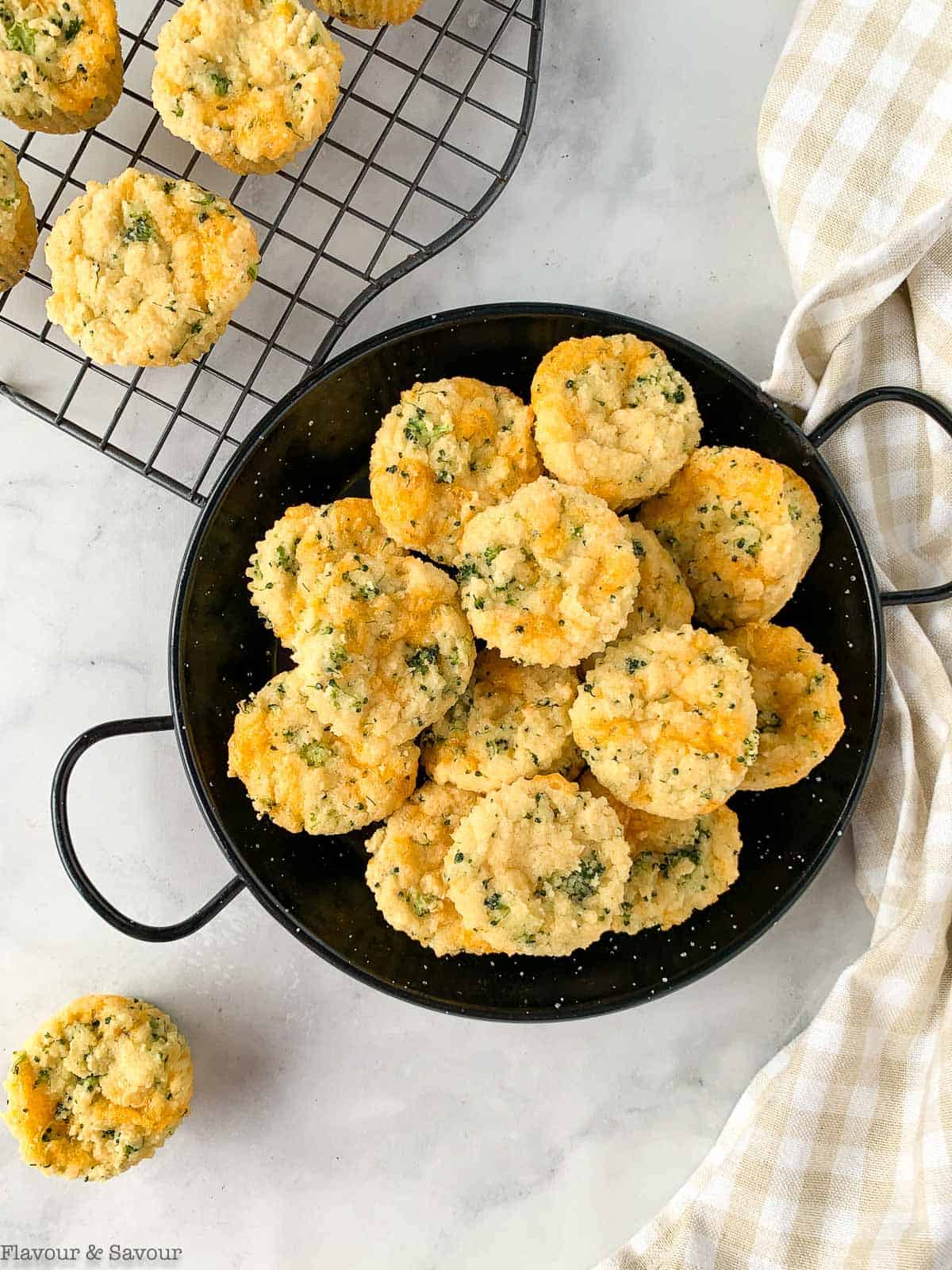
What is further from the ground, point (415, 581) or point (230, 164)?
point (230, 164)

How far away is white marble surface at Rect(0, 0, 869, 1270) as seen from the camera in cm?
274

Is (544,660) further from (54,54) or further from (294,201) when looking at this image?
(54,54)

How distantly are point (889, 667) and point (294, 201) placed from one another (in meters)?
1.82

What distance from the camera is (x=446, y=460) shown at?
2.28m

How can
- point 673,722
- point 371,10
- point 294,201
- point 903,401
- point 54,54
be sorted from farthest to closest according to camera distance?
point 294,201, point 903,401, point 371,10, point 54,54, point 673,722

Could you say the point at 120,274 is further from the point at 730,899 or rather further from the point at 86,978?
the point at 730,899

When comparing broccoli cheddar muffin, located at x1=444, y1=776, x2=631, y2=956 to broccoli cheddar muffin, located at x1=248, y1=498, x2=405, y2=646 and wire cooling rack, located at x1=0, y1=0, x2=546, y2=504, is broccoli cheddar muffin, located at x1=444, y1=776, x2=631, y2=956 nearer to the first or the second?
broccoli cheddar muffin, located at x1=248, y1=498, x2=405, y2=646

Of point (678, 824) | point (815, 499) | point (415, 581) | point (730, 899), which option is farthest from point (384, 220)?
point (730, 899)

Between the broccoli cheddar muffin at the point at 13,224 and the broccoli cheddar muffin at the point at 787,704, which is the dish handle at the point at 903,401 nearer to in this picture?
the broccoli cheddar muffin at the point at 787,704

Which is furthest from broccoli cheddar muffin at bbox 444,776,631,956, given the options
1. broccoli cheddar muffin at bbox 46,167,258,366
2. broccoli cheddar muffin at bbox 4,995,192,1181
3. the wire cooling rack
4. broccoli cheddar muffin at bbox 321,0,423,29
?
broccoli cheddar muffin at bbox 321,0,423,29

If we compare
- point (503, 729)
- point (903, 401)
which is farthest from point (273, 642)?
point (903, 401)

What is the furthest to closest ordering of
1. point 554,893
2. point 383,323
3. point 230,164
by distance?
point 383,323 → point 230,164 → point 554,893

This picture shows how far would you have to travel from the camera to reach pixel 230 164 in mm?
2365

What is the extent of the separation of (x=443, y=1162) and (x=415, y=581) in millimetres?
1594
